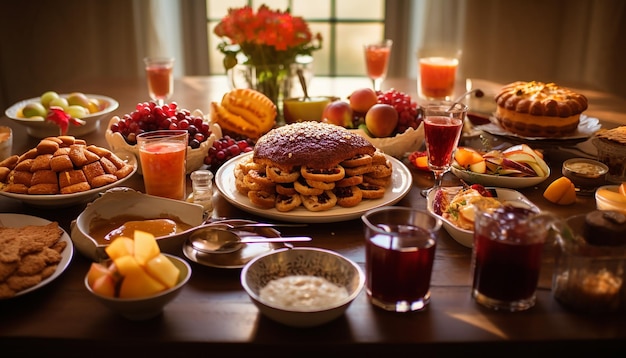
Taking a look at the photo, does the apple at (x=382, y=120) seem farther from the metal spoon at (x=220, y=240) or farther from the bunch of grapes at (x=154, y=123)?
the metal spoon at (x=220, y=240)

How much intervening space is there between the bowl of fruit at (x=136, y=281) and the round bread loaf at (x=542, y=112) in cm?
137

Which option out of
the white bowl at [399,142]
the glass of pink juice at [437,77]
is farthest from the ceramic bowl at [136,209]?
the glass of pink juice at [437,77]

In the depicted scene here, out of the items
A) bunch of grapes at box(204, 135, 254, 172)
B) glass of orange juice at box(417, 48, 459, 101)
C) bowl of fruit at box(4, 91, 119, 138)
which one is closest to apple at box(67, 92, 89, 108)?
bowl of fruit at box(4, 91, 119, 138)

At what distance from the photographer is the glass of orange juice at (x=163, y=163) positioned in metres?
1.62

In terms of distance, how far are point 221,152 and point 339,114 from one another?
0.46 metres

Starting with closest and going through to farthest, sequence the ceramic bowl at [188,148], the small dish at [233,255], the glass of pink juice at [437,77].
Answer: the small dish at [233,255]
the ceramic bowl at [188,148]
the glass of pink juice at [437,77]

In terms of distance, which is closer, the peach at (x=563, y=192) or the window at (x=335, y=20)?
the peach at (x=563, y=192)

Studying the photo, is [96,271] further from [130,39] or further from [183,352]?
[130,39]

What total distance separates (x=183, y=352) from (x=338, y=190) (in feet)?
2.20

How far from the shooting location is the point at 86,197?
1.59 meters

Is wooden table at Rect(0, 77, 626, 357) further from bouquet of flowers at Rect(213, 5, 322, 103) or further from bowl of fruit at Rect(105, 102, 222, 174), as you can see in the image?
bouquet of flowers at Rect(213, 5, 322, 103)

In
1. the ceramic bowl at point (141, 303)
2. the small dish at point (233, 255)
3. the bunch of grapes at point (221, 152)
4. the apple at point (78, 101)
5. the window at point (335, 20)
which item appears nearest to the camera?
the ceramic bowl at point (141, 303)

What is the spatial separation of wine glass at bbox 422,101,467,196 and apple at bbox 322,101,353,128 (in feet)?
1.64

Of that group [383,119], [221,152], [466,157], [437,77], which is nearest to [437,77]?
[437,77]
